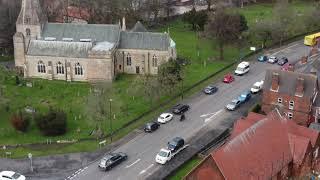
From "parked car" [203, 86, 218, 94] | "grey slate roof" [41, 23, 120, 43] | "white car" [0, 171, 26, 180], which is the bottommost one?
"white car" [0, 171, 26, 180]

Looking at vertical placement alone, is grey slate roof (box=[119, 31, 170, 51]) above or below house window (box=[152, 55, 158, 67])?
above

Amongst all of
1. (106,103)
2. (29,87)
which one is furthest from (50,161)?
(29,87)

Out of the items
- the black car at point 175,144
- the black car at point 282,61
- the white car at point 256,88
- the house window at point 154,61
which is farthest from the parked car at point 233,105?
the black car at point 282,61

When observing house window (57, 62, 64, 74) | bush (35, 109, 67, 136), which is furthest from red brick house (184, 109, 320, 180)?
house window (57, 62, 64, 74)

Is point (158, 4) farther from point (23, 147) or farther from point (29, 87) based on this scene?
point (23, 147)

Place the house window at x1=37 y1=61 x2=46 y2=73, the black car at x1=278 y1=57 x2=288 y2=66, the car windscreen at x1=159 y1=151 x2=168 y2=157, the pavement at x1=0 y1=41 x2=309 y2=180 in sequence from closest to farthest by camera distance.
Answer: the pavement at x1=0 y1=41 x2=309 y2=180
the car windscreen at x1=159 y1=151 x2=168 y2=157
the house window at x1=37 y1=61 x2=46 y2=73
the black car at x1=278 y1=57 x2=288 y2=66

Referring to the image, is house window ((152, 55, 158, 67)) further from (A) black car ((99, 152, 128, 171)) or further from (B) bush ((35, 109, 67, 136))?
(A) black car ((99, 152, 128, 171))
